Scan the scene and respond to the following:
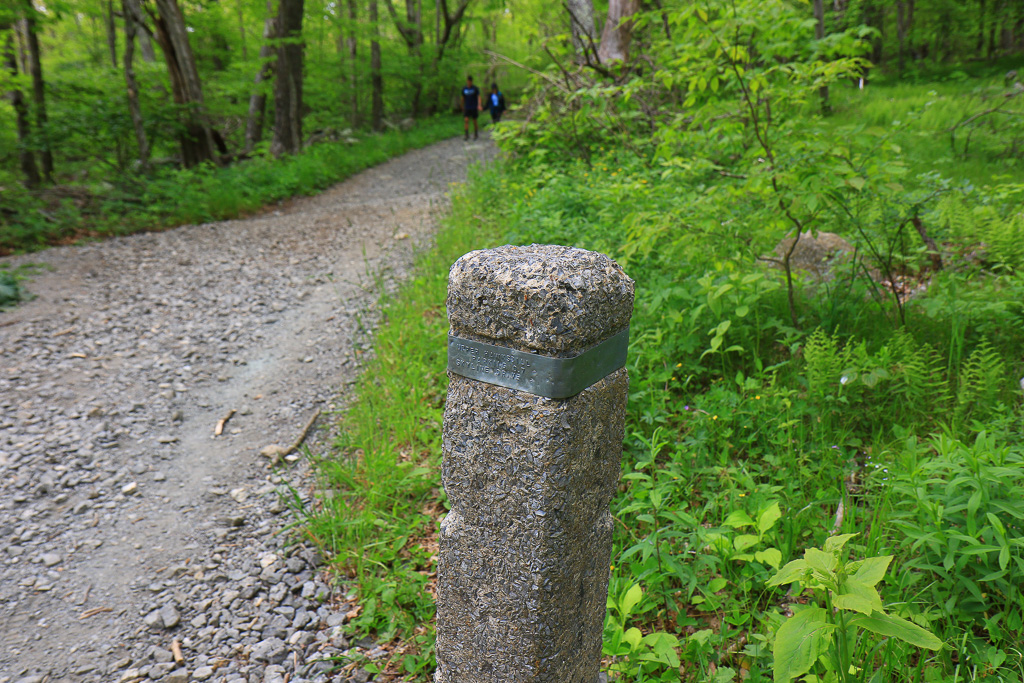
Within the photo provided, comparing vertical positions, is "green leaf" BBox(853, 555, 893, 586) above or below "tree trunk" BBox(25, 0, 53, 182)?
below

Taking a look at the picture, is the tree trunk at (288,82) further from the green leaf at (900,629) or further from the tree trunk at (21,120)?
the green leaf at (900,629)

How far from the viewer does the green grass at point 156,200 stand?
792cm

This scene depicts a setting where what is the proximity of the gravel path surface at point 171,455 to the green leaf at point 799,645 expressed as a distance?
1.77m

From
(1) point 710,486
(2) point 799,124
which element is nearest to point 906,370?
(1) point 710,486

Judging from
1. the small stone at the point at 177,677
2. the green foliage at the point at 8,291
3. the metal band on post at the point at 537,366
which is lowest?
the small stone at the point at 177,677

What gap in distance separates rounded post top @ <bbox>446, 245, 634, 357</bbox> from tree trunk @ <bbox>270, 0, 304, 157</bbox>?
11985 mm

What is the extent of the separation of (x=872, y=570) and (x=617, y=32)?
28.8ft

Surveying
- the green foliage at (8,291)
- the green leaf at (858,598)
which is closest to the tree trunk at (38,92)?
the green foliage at (8,291)

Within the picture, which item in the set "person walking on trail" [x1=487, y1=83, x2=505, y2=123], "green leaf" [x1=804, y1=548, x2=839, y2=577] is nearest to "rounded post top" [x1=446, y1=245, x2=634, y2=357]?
"green leaf" [x1=804, y1=548, x2=839, y2=577]

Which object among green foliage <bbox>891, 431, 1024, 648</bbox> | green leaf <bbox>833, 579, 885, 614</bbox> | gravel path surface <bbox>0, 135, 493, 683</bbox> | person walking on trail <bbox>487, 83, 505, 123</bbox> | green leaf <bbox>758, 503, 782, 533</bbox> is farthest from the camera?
person walking on trail <bbox>487, 83, 505, 123</bbox>

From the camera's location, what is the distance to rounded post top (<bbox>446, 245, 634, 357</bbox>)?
4.78ft

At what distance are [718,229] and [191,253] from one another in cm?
698

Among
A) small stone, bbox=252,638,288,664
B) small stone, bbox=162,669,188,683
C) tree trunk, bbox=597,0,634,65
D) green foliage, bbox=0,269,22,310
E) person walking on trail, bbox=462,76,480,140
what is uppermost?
person walking on trail, bbox=462,76,480,140

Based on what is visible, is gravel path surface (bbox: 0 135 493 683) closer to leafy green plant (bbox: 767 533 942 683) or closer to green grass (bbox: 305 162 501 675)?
green grass (bbox: 305 162 501 675)
